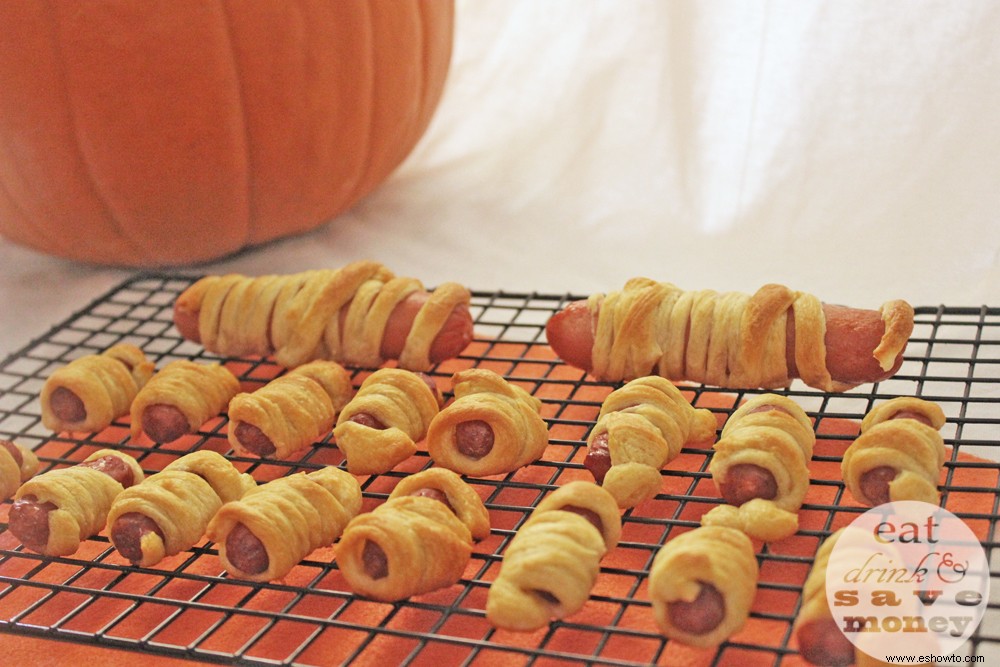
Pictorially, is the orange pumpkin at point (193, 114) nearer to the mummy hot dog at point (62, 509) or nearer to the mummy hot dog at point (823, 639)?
the mummy hot dog at point (62, 509)

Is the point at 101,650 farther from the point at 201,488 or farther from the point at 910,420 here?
the point at 910,420

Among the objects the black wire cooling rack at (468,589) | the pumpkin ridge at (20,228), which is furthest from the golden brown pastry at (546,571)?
the pumpkin ridge at (20,228)

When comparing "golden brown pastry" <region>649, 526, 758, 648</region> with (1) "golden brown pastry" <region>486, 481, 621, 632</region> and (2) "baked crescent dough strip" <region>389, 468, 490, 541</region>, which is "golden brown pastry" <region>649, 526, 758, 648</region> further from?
(2) "baked crescent dough strip" <region>389, 468, 490, 541</region>

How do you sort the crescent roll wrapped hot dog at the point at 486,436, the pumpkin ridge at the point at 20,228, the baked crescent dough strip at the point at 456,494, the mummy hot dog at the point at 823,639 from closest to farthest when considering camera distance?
the mummy hot dog at the point at 823,639, the baked crescent dough strip at the point at 456,494, the crescent roll wrapped hot dog at the point at 486,436, the pumpkin ridge at the point at 20,228

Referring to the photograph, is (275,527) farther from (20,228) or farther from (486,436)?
(20,228)

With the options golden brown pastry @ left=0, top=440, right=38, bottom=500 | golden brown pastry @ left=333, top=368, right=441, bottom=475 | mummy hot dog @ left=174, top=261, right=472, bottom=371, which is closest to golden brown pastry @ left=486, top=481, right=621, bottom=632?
golden brown pastry @ left=333, top=368, right=441, bottom=475

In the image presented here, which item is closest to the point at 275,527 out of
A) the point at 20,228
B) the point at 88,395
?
the point at 88,395
